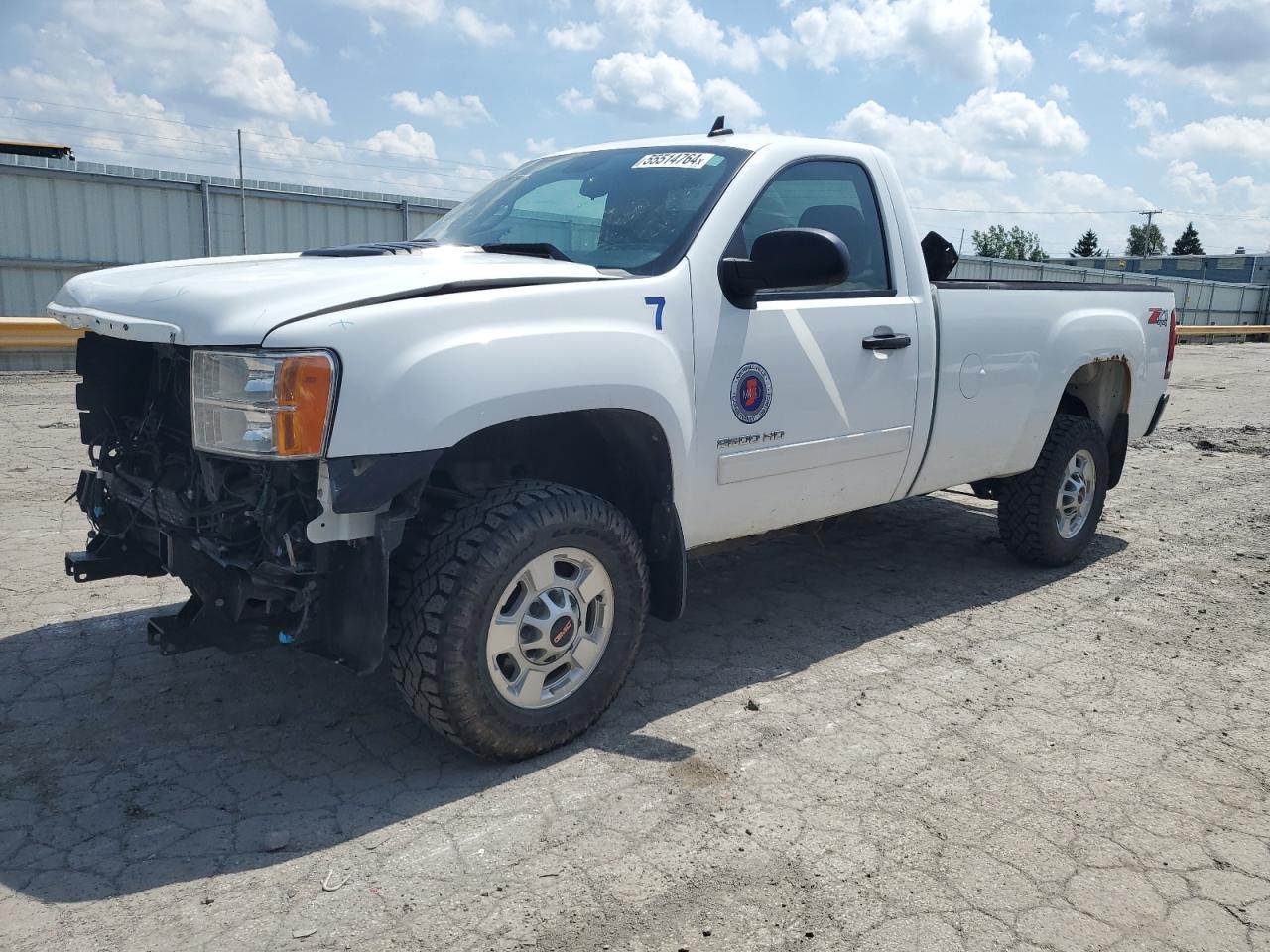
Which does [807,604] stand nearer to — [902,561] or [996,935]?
[902,561]

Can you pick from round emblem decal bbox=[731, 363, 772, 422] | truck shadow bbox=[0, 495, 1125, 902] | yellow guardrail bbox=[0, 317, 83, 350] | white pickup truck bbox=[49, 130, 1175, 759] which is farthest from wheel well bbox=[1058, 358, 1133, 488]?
yellow guardrail bbox=[0, 317, 83, 350]

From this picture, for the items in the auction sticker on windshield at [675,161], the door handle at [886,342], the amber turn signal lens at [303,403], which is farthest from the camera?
the door handle at [886,342]

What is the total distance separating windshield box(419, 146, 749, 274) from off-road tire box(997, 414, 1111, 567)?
8.16 feet

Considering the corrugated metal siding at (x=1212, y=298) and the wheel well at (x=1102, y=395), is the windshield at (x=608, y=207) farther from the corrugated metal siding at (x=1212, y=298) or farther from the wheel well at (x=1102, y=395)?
the corrugated metal siding at (x=1212, y=298)

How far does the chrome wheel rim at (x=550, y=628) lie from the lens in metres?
3.13

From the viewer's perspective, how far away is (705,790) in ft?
10.2

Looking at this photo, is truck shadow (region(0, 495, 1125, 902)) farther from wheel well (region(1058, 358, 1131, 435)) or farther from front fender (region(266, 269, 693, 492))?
wheel well (region(1058, 358, 1131, 435))

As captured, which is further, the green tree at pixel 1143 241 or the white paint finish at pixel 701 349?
the green tree at pixel 1143 241

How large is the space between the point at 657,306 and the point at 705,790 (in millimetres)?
1550

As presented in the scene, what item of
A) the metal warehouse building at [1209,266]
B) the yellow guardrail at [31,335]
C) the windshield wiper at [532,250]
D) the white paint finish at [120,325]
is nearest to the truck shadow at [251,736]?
the white paint finish at [120,325]

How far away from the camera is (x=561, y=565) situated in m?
3.32

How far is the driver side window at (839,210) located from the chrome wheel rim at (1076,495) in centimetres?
180

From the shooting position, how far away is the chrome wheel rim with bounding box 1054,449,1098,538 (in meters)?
5.46

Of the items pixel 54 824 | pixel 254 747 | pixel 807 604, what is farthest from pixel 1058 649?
pixel 54 824
